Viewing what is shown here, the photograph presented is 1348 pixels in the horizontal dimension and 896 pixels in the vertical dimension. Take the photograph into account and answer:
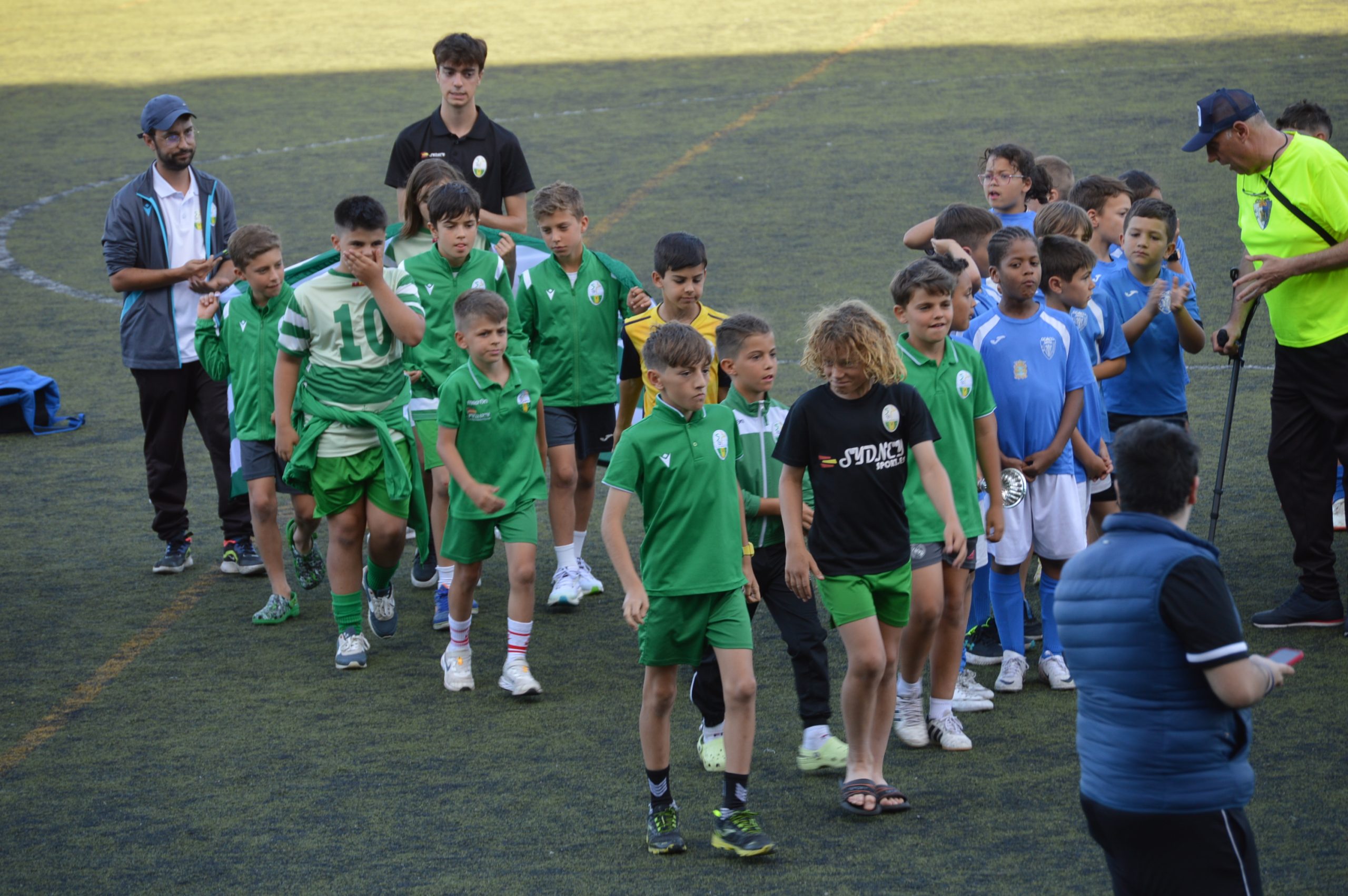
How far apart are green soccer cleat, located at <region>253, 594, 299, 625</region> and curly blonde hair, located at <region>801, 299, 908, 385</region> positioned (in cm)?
326

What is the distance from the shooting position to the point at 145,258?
755cm

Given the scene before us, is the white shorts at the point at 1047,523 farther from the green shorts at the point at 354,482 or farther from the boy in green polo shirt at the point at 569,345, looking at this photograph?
the green shorts at the point at 354,482

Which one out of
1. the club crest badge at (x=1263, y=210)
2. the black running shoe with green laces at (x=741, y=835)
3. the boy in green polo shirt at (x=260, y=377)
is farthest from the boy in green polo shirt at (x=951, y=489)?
the boy in green polo shirt at (x=260, y=377)

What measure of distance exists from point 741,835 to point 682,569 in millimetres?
832

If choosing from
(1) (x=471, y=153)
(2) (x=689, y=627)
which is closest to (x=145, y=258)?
(1) (x=471, y=153)

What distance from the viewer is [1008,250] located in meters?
5.57

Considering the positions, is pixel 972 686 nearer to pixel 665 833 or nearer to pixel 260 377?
pixel 665 833

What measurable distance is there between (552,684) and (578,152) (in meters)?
12.1

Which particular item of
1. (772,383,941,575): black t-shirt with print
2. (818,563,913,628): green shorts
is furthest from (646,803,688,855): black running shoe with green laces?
(772,383,941,575): black t-shirt with print

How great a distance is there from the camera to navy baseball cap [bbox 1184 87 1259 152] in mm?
6039

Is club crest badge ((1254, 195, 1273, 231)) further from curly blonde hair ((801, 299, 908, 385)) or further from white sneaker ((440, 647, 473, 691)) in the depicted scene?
white sneaker ((440, 647, 473, 691))

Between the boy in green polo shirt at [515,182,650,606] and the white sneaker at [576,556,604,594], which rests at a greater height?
the boy in green polo shirt at [515,182,650,606]

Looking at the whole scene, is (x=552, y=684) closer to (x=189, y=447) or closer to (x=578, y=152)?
(x=189, y=447)

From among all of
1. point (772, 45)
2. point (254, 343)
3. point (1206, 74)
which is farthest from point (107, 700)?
point (772, 45)
